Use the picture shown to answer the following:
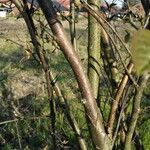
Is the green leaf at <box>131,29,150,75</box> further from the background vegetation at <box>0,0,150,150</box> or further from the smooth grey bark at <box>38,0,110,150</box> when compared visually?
the smooth grey bark at <box>38,0,110,150</box>

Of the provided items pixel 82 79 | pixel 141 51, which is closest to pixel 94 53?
pixel 82 79

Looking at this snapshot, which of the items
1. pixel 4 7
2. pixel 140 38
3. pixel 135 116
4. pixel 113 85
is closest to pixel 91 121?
pixel 135 116

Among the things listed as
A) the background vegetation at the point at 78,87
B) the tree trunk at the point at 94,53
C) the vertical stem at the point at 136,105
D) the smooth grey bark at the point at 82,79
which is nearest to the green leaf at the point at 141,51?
the background vegetation at the point at 78,87

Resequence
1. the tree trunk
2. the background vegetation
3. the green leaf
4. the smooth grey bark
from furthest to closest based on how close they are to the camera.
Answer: the tree trunk → the background vegetation → the smooth grey bark → the green leaf

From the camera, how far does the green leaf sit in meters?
0.26

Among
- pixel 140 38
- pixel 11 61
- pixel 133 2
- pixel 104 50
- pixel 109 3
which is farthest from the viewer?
pixel 11 61

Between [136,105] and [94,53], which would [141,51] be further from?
[94,53]

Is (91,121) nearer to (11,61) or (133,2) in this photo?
(133,2)

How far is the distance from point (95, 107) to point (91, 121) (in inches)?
2.2

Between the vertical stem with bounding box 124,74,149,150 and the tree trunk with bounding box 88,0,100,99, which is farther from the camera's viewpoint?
the tree trunk with bounding box 88,0,100,99

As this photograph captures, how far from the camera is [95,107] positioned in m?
A: 1.39

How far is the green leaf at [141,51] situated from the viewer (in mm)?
260

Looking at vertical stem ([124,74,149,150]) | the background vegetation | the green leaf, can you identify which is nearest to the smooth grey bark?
the background vegetation

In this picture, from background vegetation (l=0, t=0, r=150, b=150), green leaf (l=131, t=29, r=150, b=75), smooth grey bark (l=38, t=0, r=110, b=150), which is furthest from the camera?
background vegetation (l=0, t=0, r=150, b=150)
